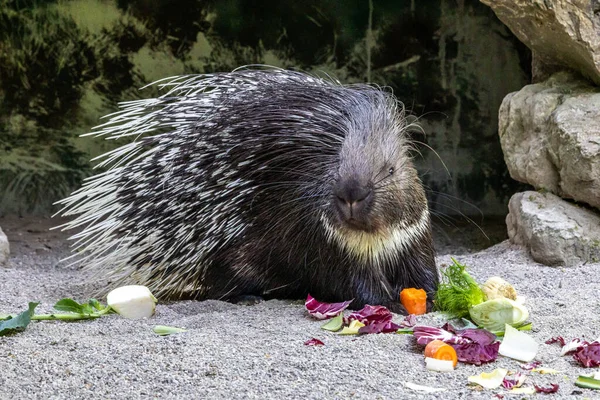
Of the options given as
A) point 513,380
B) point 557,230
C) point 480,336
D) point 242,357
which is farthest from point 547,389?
point 557,230

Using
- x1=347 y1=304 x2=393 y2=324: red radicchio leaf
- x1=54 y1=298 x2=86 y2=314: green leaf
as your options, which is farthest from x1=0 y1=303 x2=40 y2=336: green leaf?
x1=347 y1=304 x2=393 y2=324: red radicchio leaf

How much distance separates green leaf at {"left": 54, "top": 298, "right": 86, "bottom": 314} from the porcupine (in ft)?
1.53

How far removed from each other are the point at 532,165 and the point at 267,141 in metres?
1.71

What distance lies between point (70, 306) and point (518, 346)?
149 cm

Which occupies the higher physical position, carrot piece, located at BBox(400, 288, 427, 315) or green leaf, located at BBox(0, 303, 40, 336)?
green leaf, located at BBox(0, 303, 40, 336)

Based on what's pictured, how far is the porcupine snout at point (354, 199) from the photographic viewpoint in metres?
2.65

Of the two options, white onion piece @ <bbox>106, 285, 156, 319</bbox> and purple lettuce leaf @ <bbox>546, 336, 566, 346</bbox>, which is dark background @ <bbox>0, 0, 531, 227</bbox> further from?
purple lettuce leaf @ <bbox>546, 336, 566, 346</bbox>

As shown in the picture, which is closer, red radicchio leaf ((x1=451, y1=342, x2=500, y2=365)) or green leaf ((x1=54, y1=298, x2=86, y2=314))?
red radicchio leaf ((x1=451, y1=342, x2=500, y2=365))

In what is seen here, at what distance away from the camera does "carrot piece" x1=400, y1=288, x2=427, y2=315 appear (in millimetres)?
2867

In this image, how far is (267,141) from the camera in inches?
122

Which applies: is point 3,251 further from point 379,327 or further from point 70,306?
point 379,327

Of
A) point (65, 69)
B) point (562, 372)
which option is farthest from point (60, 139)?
point (562, 372)

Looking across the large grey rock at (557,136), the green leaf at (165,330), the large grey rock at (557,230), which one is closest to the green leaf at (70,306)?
the green leaf at (165,330)

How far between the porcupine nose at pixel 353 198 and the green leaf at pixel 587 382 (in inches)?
36.0
